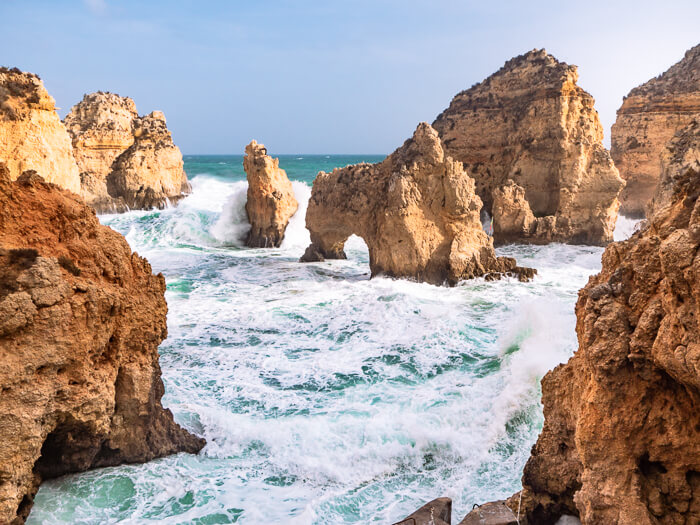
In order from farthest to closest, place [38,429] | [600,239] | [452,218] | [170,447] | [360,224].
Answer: [600,239], [360,224], [452,218], [170,447], [38,429]

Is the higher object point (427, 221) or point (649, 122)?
point (649, 122)

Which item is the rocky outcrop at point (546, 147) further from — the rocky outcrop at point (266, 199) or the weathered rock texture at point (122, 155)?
the weathered rock texture at point (122, 155)

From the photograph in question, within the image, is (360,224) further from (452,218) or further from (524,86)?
(524,86)

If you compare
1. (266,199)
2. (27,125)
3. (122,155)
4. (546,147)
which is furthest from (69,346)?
(122,155)

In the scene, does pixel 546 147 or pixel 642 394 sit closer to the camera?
pixel 642 394

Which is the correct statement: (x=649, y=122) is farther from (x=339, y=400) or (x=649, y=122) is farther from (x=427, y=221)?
(x=339, y=400)

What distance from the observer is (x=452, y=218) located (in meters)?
14.6

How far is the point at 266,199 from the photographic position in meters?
22.3

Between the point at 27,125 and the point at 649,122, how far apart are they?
24591mm

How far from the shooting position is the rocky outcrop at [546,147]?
65.1ft

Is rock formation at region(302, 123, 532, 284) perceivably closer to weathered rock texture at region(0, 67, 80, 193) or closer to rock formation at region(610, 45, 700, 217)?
weathered rock texture at region(0, 67, 80, 193)

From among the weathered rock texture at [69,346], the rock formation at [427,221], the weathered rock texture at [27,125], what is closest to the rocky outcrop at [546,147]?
the rock formation at [427,221]

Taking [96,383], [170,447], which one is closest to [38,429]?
[96,383]

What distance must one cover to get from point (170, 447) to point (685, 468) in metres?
4.54
